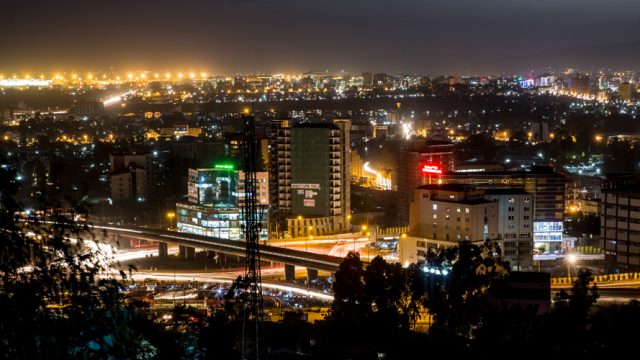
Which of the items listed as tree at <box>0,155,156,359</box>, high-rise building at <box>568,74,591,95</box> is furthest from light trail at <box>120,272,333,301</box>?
high-rise building at <box>568,74,591,95</box>

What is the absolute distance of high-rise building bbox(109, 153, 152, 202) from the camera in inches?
717

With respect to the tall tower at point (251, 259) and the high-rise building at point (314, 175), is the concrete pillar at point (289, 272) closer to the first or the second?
the high-rise building at point (314, 175)

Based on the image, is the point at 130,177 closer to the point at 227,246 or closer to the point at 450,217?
the point at 227,246

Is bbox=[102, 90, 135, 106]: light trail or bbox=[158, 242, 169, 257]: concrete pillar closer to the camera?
bbox=[158, 242, 169, 257]: concrete pillar

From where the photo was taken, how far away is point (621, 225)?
38.8 ft

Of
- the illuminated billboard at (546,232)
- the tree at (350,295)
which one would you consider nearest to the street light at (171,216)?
the illuminated billboard at (546,232)

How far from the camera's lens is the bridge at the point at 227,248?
1152 centimetres

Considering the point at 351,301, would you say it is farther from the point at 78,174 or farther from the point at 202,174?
the point at 78,174

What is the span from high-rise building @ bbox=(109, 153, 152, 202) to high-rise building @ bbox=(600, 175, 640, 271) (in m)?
9.06

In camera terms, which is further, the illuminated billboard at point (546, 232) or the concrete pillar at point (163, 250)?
the concrete pillar at point (163, 250)

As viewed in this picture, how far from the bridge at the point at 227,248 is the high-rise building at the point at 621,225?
11.0 feet

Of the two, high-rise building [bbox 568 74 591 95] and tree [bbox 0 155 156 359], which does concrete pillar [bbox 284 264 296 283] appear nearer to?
tree [bbox 0 155 156 359]

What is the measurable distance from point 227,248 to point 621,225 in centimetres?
506

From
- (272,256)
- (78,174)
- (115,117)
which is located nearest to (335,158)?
(272,256)
